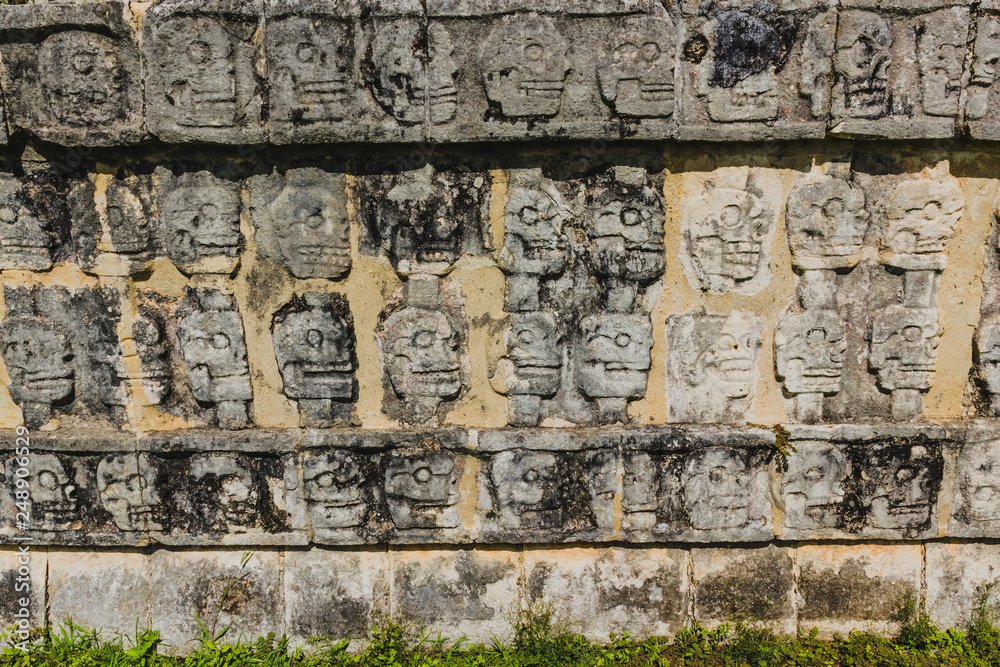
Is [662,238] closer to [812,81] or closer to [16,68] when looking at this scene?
[812,81]

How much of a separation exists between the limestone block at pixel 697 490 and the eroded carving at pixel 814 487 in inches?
4.1

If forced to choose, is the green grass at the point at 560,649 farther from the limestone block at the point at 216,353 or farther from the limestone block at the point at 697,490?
the limestone block at the point at 216,353

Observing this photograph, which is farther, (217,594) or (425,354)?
(217,594)

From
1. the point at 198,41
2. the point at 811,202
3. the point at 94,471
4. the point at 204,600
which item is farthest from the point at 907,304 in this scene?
the point at 94,471

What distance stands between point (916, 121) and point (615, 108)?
129 centimetres

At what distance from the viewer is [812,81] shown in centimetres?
289

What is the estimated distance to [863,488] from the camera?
3.33 m

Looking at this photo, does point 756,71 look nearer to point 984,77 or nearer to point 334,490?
point 984,77

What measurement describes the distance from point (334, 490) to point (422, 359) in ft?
2.54

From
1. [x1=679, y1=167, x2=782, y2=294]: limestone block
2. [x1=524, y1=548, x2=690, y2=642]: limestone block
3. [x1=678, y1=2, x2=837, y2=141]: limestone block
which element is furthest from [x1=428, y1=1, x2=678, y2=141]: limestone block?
[x1=524, y1=548, x2=690, y2=642]: limestone block

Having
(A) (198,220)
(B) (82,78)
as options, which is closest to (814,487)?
(A) (198,220)

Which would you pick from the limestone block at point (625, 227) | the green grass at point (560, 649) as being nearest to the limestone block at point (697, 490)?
the green grass at point (560, 649)

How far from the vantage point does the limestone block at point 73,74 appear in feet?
9.31

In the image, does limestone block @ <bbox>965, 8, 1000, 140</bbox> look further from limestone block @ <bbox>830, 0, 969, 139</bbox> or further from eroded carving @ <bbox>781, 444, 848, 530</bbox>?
eroded carving @ <bbox>781, 444, 848, 530</bbox>
